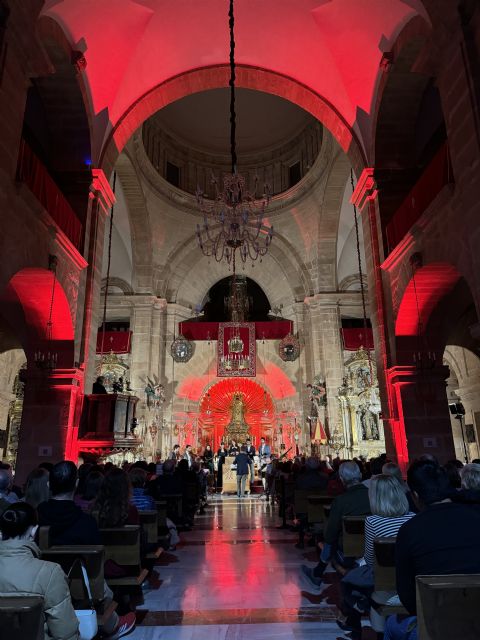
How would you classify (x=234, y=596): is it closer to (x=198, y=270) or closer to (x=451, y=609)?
(x=451, y=609)

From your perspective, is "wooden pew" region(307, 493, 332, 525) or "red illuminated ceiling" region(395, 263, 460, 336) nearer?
"wooden pew" region(307, 493, 332, 525)

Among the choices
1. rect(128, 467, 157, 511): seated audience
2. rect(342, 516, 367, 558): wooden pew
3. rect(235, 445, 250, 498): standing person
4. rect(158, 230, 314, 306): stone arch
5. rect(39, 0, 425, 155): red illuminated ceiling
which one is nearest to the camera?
rect(342, 516, 367, 558): wooden pew

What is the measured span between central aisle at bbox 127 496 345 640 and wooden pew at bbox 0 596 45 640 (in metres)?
2.03

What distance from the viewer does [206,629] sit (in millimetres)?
3297

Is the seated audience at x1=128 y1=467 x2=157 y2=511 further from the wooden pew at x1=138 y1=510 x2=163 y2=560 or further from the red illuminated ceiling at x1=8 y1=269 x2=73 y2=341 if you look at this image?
the red illuminated ceiling at x1=8 y1=269 x2=73 y2=341

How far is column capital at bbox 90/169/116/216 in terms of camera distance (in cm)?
912

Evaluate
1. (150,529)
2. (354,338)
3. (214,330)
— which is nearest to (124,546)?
(150,529)

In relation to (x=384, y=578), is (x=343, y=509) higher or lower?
higher

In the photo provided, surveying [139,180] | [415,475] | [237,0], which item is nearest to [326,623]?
[415,475]

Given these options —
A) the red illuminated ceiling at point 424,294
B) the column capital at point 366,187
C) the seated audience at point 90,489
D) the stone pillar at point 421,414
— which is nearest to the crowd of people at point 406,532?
the seated audience at point 90,489

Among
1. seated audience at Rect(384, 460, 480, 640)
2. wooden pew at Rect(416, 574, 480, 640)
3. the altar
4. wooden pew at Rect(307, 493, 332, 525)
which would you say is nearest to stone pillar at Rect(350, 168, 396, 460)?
wooden pew at Rect(307, 493, 332, 525)

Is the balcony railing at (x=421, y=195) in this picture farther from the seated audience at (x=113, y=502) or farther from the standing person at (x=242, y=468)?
the standing person at (x=242, y=468)

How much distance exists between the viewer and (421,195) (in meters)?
7.29

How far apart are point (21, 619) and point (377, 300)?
8.27m
